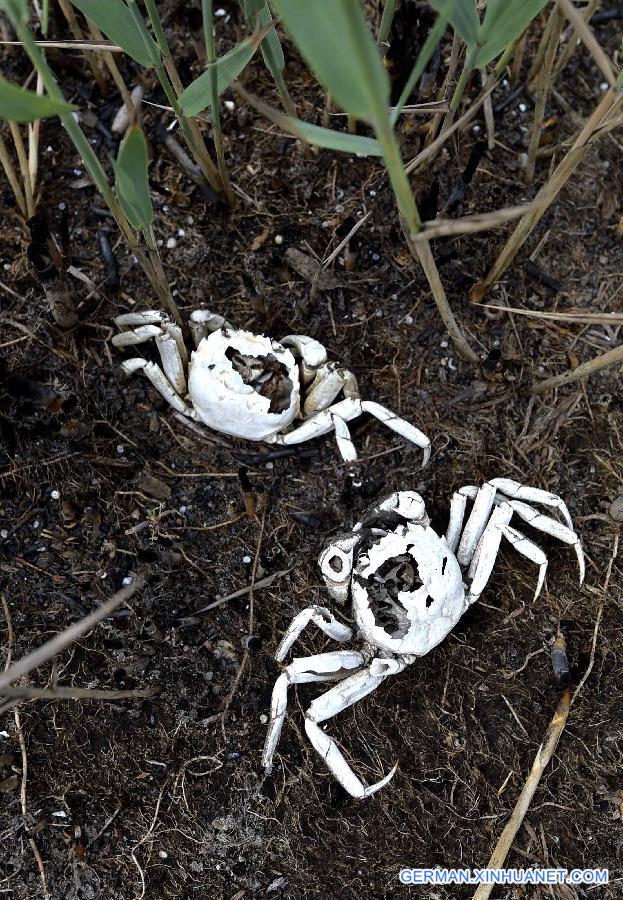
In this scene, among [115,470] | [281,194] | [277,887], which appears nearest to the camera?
[277,887]

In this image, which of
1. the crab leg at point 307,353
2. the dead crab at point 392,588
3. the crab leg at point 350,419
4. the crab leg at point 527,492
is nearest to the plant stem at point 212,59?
the crab leg at point 307,353

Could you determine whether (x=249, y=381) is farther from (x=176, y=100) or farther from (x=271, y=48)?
(x=271, y=48)

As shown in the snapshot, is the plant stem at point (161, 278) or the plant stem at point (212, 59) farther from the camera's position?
the plant stem at point (161, 278)

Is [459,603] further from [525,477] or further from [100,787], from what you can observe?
[100,787]

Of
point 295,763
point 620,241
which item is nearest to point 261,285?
point 620,241

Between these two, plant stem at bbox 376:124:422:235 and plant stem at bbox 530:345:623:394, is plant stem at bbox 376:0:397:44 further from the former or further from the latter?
plant stem at bbox 530:345:623:394

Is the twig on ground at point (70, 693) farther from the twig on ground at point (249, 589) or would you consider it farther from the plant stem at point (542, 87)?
the plant stem at point (542, 87)
